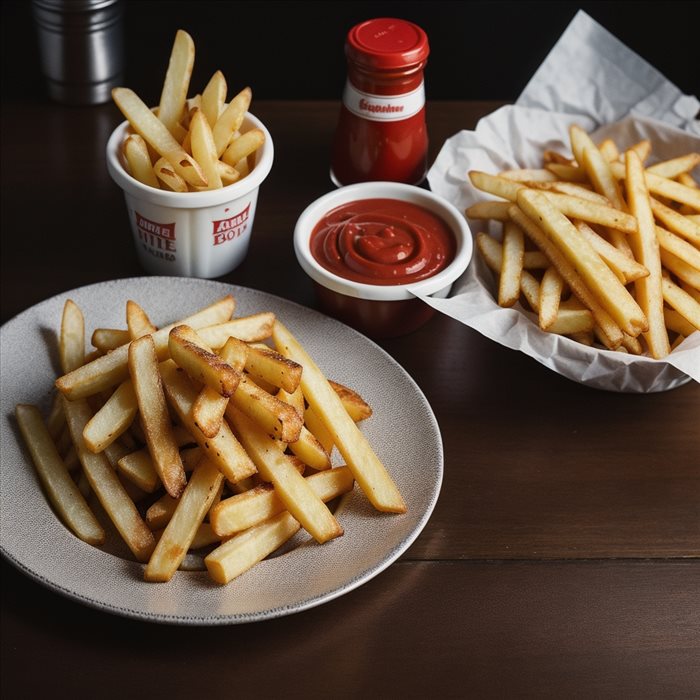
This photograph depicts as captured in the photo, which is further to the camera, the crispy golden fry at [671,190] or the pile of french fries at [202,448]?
the crispy golden fry at [671,190]

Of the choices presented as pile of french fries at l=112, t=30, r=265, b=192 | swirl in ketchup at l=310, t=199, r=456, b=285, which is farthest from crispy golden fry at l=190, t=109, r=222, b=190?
swirl in ketchup at l=310, t=199, r=456, b=285

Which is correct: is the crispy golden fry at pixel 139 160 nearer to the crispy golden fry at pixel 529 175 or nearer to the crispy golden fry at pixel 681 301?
the crispy golden fry at pixel 529 175

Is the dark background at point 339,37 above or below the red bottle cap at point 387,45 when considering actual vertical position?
below

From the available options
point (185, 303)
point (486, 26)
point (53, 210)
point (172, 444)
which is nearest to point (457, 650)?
point (172, 444)

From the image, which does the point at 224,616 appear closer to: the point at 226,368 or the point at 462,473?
the point at 226,368

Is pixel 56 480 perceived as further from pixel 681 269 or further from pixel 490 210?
pixel 681 269

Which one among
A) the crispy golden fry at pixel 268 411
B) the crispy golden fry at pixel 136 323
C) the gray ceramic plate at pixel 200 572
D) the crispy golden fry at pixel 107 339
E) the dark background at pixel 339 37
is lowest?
the dark background at pixel 339 37

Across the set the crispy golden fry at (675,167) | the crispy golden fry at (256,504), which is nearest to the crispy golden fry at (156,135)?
the crispy golden fry at (256,504)
